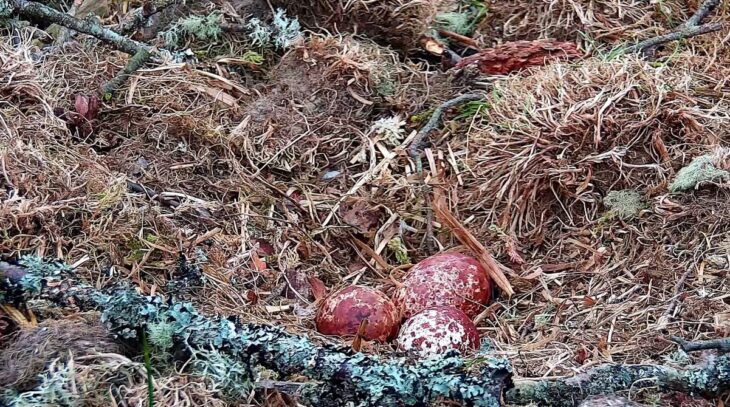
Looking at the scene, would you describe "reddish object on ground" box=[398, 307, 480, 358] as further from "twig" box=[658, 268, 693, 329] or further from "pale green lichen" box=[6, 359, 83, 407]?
"pale green lichen" box=[6, 359, 83, 407]

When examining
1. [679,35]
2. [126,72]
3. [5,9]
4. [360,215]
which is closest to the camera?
[360,215]

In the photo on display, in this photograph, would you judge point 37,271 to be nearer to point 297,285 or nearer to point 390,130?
point 297,285

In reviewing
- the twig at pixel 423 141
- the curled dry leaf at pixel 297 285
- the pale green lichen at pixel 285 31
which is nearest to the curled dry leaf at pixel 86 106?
the pale green lichen at pixel 285 31

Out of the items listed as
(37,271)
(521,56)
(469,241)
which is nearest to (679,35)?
(521,56)

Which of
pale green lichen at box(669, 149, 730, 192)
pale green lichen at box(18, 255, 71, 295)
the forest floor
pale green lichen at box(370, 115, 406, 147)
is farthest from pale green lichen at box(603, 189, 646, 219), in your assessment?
pale green lichen at box(18, 255, 71, 295)

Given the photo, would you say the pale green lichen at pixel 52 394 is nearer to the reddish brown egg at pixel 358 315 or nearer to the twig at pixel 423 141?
the reddish brown egg at pixel 358 315
